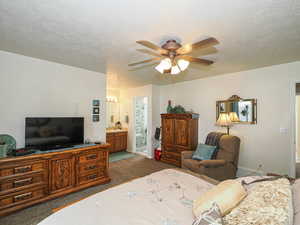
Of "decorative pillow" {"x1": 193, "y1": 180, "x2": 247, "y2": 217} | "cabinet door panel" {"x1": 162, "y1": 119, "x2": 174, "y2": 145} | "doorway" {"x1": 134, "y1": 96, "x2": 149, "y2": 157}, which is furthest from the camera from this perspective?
"doorway" {"x1": 134, "y1": 96, "x2": 149, "y2": 157}

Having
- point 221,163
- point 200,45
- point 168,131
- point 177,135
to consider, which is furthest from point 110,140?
point 200,45

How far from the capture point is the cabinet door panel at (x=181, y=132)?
3.92 metres

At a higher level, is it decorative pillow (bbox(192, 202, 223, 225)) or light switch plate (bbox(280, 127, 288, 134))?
light switch plate (bbox(280, 127, 288, 134))

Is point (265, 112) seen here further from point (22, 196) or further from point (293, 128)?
point (22, 196)

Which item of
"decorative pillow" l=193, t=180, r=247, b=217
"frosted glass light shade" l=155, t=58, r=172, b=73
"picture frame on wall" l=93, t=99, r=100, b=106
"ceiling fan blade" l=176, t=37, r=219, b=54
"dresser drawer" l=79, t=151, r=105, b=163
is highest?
"ceiling fan blade" l=176, t=37, r=219, b=54

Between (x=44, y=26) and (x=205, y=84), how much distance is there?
11.9ft

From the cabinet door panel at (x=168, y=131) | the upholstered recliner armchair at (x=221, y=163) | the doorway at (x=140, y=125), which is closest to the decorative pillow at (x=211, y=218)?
the upholstered recliner armchair at (x=221, y=163)

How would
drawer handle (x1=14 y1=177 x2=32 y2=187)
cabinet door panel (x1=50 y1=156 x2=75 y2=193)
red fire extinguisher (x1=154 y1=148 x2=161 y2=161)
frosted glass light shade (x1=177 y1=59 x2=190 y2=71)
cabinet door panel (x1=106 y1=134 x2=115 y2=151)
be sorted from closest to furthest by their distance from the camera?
frosted glass light shade (x1=177 y1=59 x2=190 y2=71) → drawer handle (x1=14 y1=177 x2=32 y2=187) → cabinet door panel (x1=50 y1=156 x2=75 y2=193) → red fire extinguisher (x1=154 y1=148 x2=161 y2=161) → cabinet door panel (x1=106 y1=134 x2=115 y2=151)

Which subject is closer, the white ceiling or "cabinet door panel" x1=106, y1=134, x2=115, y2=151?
the white ceiling

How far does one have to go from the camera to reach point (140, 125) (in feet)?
18.4

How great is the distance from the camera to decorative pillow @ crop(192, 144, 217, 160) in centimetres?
307

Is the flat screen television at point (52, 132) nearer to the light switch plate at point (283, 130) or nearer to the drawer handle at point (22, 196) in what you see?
the drawer handle at point (22, 196)

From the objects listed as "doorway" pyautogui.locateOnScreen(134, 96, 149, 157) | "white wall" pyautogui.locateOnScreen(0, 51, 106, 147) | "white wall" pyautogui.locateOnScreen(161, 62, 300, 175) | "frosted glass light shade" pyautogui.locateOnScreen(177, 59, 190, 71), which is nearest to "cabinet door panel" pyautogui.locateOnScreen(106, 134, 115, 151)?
"doorway" pyautogui.locateOnScreen(134, 96, 149, 157)

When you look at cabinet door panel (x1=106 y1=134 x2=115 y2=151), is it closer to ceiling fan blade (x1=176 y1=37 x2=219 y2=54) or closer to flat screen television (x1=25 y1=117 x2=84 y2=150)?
flat screen television (x1=25 y1=117 x2=84 y2=150)
